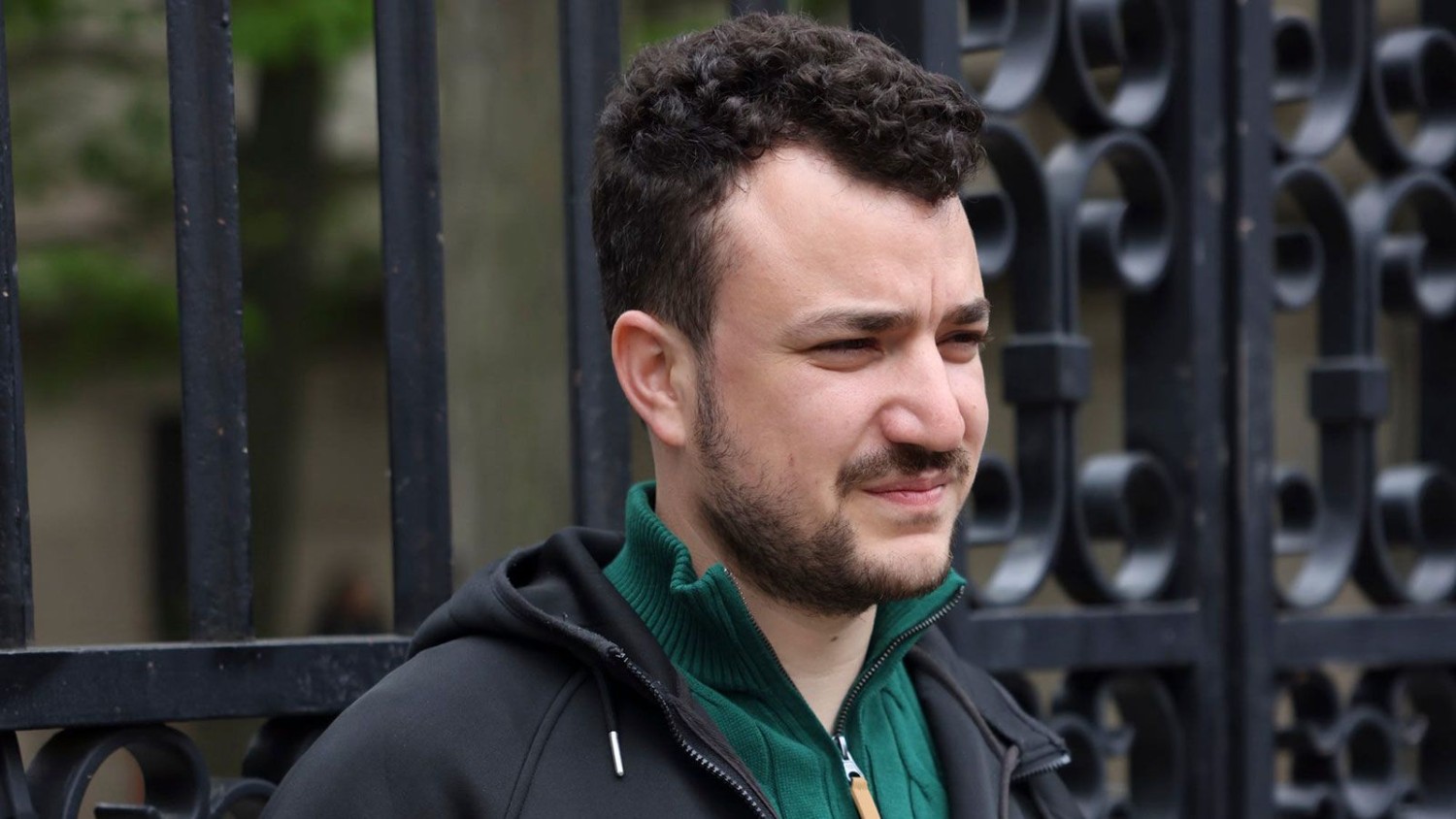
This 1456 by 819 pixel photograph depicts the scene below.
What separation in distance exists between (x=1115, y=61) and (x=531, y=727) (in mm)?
1881

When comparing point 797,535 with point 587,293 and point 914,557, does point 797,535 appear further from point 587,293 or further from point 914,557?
point 587,293

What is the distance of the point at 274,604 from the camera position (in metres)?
9.85

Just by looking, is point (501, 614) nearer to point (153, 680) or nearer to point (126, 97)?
point (153, 680)

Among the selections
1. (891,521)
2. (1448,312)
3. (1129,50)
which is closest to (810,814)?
(891,521)

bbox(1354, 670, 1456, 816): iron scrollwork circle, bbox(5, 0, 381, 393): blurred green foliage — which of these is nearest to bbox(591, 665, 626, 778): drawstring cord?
bbox(1354, 670, 1456, 816): iron scrollwork circle

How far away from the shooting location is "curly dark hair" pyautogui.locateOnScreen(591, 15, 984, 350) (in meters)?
2.38

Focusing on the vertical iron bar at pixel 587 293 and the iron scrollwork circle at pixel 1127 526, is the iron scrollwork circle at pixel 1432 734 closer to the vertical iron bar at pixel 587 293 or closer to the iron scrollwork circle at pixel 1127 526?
the iron scrollwork circle at pixel 1127 526

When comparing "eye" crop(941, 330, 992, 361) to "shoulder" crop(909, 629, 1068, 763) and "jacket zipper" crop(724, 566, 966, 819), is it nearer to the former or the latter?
"jacket zipper" crop(724, 566, 966, 819)

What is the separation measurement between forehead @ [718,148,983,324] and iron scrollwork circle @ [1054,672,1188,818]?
129 centimetres

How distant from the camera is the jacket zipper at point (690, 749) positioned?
226 cm

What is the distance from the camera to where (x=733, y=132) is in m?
2.38

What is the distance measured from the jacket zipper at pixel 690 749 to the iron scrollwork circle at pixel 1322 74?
200cm

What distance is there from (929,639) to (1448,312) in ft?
5.61

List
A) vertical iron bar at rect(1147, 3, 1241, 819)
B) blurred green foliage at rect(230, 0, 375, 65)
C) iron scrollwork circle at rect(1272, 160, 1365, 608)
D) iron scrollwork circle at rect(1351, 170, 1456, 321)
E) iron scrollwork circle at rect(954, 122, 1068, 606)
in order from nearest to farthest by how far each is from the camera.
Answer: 1. iron scrollwork circle at rect(954, 122, 1068, 606)
2. vertical iron bar at rect(1147, 3, 1241, 819)
3. iron scrollwork circle at rect(1272, 160, 1365, 608)
4. iron scrollwork circle at rect(1351, 170, 1456, 321)
5. blurred green foliage at rect(230, 0, 375, 65)
